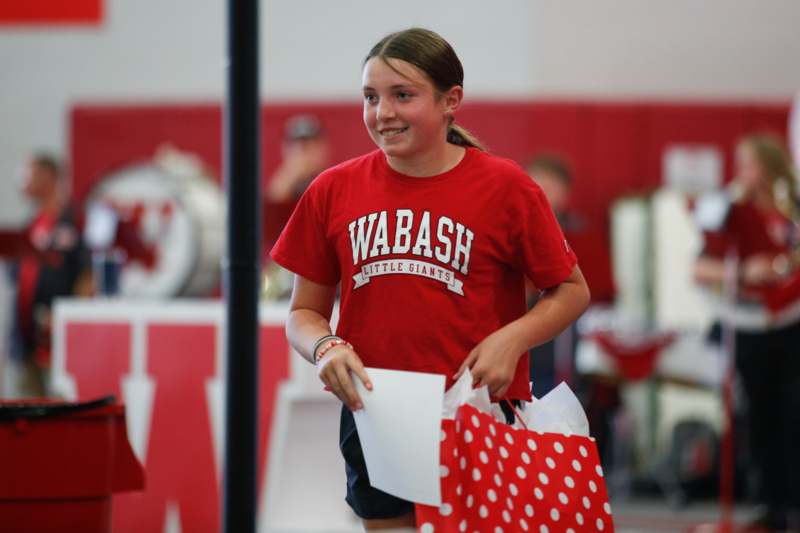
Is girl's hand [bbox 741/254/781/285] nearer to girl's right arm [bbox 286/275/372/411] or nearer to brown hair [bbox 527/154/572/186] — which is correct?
brown hair [bbox 527/154/572/186]

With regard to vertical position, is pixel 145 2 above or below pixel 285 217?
above

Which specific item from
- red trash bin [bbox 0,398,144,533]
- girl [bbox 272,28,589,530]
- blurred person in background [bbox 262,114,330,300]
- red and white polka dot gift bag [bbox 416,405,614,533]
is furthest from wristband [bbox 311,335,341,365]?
blurred person in background [bbox 262,114,330,300]

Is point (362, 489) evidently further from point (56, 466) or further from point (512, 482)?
point (56, 466)

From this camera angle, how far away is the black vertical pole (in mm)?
2598

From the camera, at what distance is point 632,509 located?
606 cm

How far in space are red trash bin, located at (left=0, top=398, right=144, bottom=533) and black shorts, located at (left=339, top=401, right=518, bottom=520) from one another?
640 mm

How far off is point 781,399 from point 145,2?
553cm

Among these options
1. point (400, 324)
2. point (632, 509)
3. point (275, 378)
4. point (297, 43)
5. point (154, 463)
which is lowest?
point (632, 509)

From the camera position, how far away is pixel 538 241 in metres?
2.21

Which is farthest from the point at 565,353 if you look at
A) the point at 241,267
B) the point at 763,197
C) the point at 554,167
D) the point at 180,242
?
the point at 241,267

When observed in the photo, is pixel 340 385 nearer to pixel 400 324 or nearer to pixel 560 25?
Result: pixel 400 324

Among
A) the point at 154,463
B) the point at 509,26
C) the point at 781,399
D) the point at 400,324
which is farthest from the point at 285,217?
the point at 509,26

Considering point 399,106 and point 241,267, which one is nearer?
point 399,106

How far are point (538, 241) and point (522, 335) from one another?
0.17m
